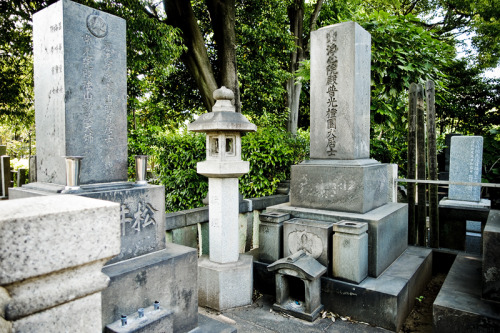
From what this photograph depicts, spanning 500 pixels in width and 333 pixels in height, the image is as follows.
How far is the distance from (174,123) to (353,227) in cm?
985

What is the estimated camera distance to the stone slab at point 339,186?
172 inches

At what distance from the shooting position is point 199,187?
6707 millimetres

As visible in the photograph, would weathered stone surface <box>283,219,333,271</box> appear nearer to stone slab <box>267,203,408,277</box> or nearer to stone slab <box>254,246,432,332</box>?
stone slab <box>267,203,408,277</box>

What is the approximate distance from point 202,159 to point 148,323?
4747 mm

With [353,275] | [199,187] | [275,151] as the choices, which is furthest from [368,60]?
[199,187]

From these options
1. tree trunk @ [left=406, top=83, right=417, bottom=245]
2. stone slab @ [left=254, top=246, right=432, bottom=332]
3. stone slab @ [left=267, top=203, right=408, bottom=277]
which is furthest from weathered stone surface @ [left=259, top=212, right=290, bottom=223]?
tree trunk @ [left=406, top=83, right=417, bottom=245]

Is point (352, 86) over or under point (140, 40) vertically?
under

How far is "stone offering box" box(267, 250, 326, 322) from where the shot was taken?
378 cm

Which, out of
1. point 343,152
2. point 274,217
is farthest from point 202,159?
point 343,152

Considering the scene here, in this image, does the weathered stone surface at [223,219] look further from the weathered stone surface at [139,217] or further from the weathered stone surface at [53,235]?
the weathered stone surface at [53,235]

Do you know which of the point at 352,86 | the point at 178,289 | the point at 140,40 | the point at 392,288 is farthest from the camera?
the point at 140,40

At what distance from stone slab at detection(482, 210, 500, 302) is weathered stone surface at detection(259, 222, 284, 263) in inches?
92.9

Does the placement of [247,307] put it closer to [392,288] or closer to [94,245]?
[392,288]

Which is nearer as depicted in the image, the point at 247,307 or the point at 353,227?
the point at 353,227
